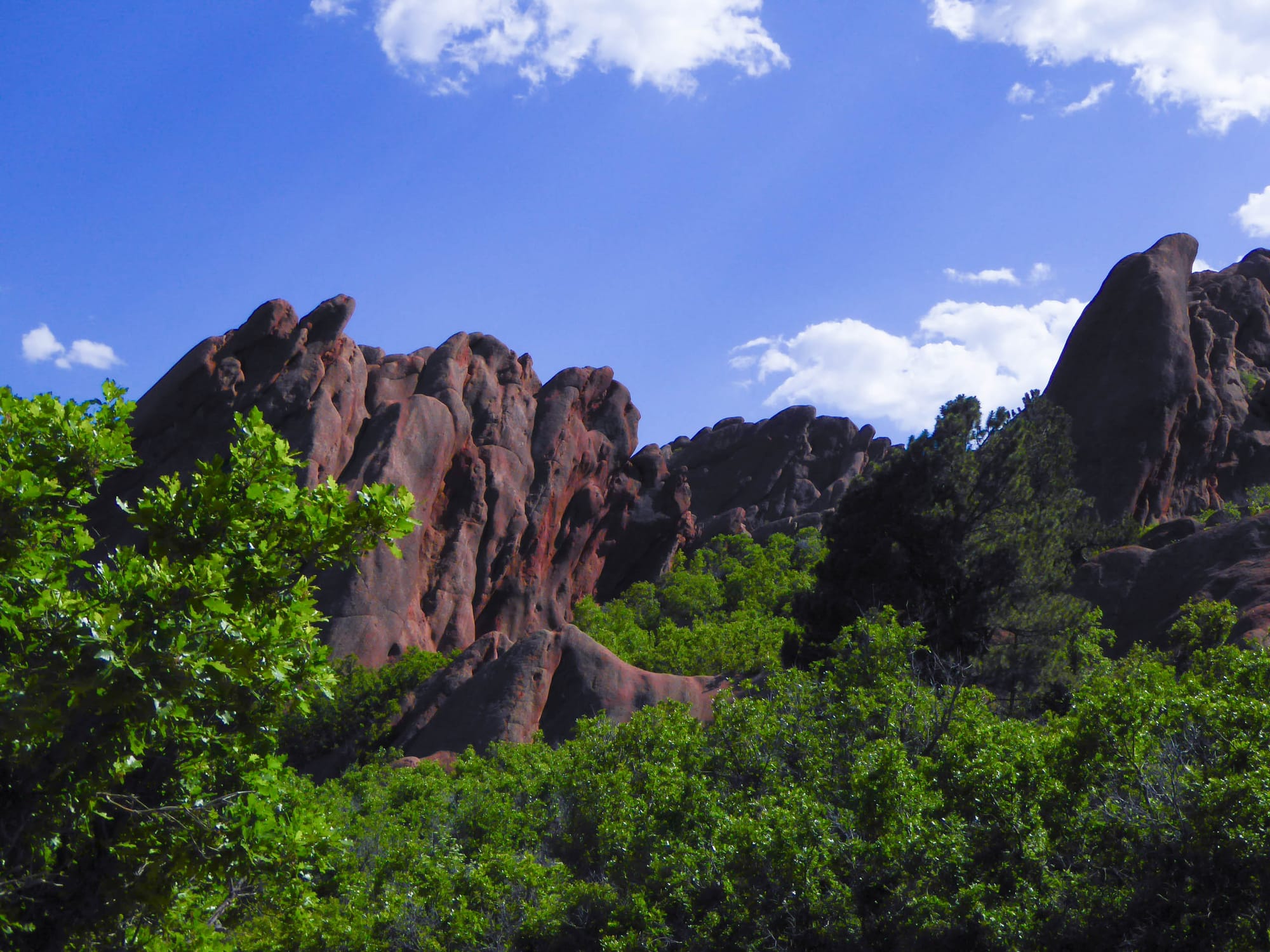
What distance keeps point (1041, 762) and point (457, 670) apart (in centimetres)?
2367

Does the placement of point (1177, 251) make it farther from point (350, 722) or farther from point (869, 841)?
point (869, 841)

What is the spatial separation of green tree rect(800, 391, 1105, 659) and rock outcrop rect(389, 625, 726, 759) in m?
5.16

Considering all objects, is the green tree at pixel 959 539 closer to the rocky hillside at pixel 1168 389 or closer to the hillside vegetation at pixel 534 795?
the hillside vegetation at pixel 534 795

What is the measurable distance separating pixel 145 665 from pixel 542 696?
23364mm

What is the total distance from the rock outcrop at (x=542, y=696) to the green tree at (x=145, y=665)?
20355 millimetres

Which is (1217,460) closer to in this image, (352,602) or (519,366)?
(519,366)

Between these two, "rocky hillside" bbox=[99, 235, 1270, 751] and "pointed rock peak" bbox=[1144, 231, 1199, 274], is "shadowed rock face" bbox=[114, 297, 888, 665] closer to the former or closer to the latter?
"rocky hillside" bbox=[99, 235, 1270, 751]

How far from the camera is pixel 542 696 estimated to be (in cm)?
2767

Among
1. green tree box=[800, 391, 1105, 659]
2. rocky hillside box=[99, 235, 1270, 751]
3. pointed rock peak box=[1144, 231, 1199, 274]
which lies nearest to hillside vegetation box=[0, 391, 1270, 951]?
green tree box=[800, 391, 1105, 659]

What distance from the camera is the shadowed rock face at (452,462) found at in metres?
40.8

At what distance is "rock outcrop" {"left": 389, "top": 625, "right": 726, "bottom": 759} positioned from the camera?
26719mm

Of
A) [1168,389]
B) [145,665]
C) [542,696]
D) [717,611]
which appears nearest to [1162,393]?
[1168,389]

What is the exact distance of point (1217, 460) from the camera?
52.6 metres

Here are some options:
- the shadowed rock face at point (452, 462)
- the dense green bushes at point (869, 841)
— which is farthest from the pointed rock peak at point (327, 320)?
the dense green bushes at point (869, 841)
